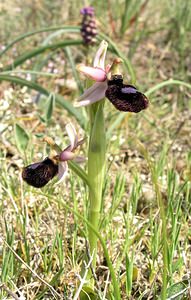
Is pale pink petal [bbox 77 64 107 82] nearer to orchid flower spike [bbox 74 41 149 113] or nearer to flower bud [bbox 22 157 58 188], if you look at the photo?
orchid flower spike [bbox 74 41 149 113]

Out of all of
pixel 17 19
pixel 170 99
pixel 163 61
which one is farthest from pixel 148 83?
pixel 17 19

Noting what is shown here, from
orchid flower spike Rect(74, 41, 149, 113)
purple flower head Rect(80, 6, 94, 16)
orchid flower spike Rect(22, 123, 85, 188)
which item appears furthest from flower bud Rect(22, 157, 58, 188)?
purple flower head Rect(80, 6, 94, 16)

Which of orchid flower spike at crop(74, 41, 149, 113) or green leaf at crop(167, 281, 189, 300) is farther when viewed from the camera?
green leaf at crop(167, 281, 189, 300)

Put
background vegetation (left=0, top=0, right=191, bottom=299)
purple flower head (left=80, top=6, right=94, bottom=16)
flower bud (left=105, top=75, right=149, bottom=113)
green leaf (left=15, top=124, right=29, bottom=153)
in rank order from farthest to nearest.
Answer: purple flower head (left=80, top=6, right=94, bottom=16), green leaf (left=15, top=124, right=29, bottom=153), background vegetation (left=0, top=0, right=191, bottom=299), flower bud (left=105, top=75, right=149, bottom=113)

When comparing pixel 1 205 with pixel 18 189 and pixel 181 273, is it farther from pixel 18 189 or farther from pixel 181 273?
pixel 181 273

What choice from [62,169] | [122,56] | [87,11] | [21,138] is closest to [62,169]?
[62,169]

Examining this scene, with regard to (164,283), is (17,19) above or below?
above
